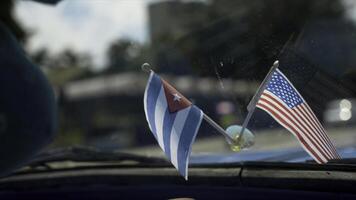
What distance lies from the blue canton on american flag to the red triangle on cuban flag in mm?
313

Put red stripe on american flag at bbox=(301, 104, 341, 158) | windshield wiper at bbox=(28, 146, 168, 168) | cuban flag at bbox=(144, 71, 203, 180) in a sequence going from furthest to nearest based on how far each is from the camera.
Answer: windshield wiper at bbox=(28, 146, 168, 168) < red stripe on american flag at bbox=(301, 104, 341, 158) < cuban flag at bbox=(144, 71, 203, 180)

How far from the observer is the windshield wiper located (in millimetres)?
3093

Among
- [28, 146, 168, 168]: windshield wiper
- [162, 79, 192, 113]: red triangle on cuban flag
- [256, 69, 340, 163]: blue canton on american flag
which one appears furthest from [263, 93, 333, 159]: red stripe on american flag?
[28, 146, 168, 168]: windshield wiper

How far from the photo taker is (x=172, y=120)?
204 centimetres

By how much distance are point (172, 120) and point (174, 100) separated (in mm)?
70

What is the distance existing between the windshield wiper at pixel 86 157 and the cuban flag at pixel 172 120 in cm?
91

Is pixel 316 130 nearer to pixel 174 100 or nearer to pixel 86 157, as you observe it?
pixel 174 100

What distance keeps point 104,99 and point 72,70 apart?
7.95 meters

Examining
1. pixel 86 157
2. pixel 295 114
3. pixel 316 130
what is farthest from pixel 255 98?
pixel 86 157

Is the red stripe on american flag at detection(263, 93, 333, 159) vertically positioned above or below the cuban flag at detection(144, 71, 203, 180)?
below

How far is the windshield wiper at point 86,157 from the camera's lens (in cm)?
309

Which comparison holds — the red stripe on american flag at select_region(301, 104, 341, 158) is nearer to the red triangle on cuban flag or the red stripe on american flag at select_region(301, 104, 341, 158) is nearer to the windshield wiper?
the red triangle on cuban flag

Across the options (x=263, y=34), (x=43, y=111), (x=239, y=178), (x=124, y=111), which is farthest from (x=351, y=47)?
(x=124, y=111)

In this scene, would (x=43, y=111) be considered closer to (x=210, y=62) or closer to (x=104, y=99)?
(x=210, y=62)
